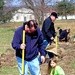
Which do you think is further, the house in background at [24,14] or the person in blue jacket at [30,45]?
the house in background at [24,14]

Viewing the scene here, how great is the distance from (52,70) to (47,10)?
100ft

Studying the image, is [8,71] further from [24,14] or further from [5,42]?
[24,14]

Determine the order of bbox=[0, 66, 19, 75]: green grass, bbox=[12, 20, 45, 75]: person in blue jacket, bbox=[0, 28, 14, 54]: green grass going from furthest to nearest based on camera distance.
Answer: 1. bbox=[0, 28, 14, 54]: green grass
2. bbox=[0, 66, 19, 75]: green grass
3. bbox=[12, 20, 45, 75]: person in blue jacket

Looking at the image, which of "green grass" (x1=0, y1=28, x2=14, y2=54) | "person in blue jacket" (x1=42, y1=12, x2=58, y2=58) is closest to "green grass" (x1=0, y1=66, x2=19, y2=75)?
"person in blue jacket" (x1=42, y1=12, x2=58, y2=58)

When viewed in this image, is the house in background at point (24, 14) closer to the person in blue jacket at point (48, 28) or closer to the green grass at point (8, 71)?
the green grass at point (8, 71)

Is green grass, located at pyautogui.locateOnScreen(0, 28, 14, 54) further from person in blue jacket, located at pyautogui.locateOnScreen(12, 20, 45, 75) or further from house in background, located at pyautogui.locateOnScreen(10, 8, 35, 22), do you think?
person in blue jacket, located at pyautogui.locateOnScreen(12, 20, 45, 75)

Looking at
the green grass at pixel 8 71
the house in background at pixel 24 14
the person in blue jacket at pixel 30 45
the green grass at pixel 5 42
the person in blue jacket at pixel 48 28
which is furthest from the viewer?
the house in background at pixel 24 14

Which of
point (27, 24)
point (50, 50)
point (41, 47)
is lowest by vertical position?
point (50, 50)

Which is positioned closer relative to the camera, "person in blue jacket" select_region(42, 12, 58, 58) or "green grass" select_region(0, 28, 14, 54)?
"person in blue jacket" select_region(42, 12, 58, 58)

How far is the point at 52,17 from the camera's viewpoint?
976 cm

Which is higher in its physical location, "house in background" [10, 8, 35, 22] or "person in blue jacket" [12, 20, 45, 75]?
"person in blue jacket" [12, 20, 45, 75]

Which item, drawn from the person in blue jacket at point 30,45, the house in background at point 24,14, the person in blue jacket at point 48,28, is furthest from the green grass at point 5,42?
the person in blue jacket at point 30,45

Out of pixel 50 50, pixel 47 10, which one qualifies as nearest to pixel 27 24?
pixel 50 50

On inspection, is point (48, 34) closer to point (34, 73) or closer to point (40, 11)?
point (34, 73)
